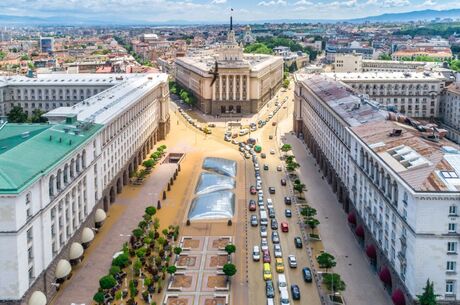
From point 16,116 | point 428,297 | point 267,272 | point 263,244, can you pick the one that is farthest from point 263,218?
point 16,116

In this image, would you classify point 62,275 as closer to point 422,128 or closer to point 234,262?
point 234,262

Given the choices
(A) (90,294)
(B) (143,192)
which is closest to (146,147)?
(B) (143,192)

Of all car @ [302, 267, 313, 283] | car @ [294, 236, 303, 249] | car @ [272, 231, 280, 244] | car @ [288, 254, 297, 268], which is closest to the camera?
car @ [302, 267, 313, 283]

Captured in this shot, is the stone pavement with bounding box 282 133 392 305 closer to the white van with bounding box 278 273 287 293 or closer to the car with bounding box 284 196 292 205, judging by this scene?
the car with bounding box 284 196 292 205

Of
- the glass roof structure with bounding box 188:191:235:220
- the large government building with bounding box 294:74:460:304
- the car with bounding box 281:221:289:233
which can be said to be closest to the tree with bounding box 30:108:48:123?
the glass roof structure with bounding box 188:191:235:220

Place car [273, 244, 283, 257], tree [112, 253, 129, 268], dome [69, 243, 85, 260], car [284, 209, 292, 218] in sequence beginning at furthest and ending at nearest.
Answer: car [284, 209, 292, 218]
car [273, 244, 283, 257]
dome [69, 243, 85, 260]
tree [112, 253, 129, 268]

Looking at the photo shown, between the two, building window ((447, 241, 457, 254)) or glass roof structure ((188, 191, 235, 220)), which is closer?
building window ((447, 241, 457, 254))

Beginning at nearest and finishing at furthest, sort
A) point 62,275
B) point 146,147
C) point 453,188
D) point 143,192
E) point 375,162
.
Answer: point 453,188 → point 62,275 → point 375,162 → point 143,192 → point 146,147
